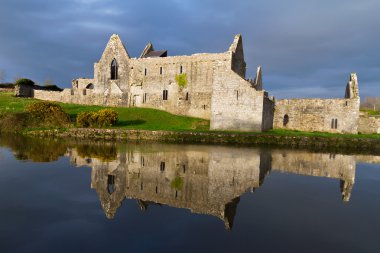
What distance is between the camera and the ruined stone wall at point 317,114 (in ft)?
113

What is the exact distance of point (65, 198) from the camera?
8.97m

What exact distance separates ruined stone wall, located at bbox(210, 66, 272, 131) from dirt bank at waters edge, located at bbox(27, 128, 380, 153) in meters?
4.00

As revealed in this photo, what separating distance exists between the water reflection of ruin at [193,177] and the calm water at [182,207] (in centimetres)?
4

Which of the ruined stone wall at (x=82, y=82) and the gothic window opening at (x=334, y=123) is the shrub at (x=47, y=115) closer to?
the ruined stone wall at (x=82, y=82)

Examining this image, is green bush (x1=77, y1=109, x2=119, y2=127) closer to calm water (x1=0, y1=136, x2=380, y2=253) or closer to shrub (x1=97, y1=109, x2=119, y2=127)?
shrub (x1=97, y1=109, x2=119, y2=127)

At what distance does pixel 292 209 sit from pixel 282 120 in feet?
101

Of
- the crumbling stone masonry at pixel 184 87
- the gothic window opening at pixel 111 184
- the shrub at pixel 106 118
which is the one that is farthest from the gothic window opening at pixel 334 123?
the gothic window opening at pixel 111 184

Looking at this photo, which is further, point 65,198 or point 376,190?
point 376,190

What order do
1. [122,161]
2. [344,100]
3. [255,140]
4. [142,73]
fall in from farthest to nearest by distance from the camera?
1. [142,73]
2. [344,100]
3. [255,140]
4. [122,161]

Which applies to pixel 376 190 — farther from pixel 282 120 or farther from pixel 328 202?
pixel 282 120

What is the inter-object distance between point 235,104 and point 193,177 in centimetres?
2049

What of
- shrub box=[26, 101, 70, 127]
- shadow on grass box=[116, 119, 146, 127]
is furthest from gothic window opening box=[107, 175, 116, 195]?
shrub box=[26, 101, 70, 127]

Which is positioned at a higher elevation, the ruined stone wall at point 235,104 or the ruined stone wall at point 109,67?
the ruined stone wall at point 109,67

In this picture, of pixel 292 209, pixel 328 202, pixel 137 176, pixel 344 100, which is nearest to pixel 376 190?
pixel 328 202
